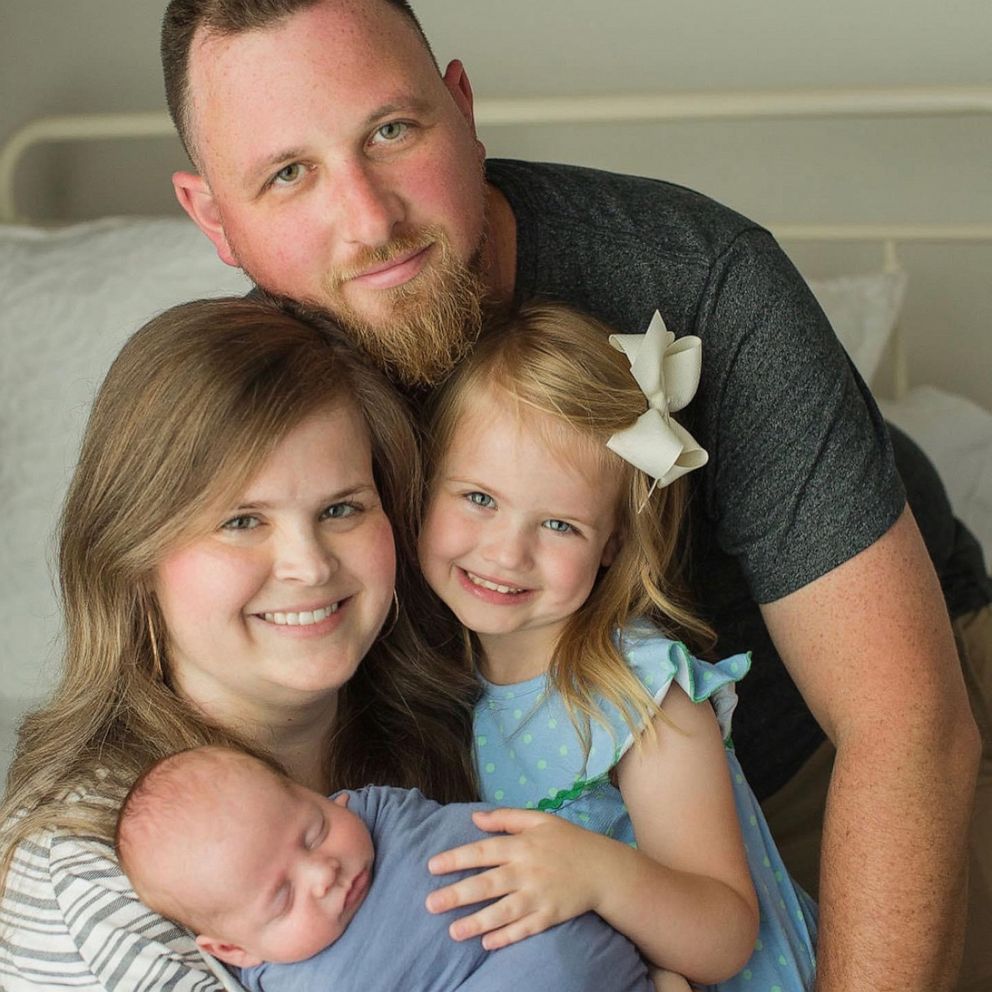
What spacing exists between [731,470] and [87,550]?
2.28ft

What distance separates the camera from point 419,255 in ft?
5.23

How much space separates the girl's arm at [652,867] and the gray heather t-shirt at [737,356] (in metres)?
0.26

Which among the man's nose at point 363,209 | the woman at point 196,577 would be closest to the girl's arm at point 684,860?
the woman at point 196,577

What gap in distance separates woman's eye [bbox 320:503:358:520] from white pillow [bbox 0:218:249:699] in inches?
37.9

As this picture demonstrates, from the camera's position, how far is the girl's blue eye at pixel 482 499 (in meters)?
1.49

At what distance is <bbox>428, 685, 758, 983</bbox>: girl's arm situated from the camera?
1.27 metres

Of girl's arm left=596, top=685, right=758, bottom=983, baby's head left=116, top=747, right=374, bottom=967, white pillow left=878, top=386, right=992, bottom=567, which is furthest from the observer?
white pillow left=878, top=386, right=992, bottom=567

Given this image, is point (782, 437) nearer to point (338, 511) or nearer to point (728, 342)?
point (728, 342)

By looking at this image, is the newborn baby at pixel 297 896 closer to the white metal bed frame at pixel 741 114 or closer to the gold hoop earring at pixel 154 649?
the gold hoop earring at pixel 154 649

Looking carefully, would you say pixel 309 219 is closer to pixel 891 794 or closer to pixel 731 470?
pixel 731 470

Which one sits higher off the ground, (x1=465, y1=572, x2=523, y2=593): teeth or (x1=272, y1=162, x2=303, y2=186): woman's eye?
(x1=272, y1=162, x2=303, y2=186): woman's eye

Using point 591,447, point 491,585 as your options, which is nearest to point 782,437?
point 591,447

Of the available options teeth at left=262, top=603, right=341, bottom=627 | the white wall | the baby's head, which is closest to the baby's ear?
the baby's head

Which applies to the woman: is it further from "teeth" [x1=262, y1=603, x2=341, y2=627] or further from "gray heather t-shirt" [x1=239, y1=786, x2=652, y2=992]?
"gray heather t-shirt" [x1=239, y1=786, x2=652, y2=992]
